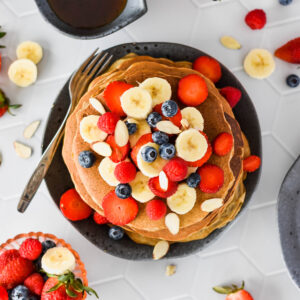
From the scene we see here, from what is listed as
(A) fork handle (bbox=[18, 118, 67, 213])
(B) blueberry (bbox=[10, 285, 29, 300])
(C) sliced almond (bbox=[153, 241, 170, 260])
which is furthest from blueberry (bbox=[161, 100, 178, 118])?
(B) blueberry (bbox=[10, 285, 29, 300])

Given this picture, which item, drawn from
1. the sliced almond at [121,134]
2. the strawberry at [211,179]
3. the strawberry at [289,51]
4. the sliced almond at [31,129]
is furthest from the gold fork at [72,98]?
the strawberry at [289,51]

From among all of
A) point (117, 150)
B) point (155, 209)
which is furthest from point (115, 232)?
point (117, 150)

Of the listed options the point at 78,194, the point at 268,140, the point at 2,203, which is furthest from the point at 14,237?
the point at 268,140

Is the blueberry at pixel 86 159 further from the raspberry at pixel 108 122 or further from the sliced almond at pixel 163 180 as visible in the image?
the sliced almond at pixel 163 180

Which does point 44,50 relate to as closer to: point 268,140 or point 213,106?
point 213,106

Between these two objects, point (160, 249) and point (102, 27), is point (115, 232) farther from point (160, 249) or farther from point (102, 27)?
point (102, 27)
